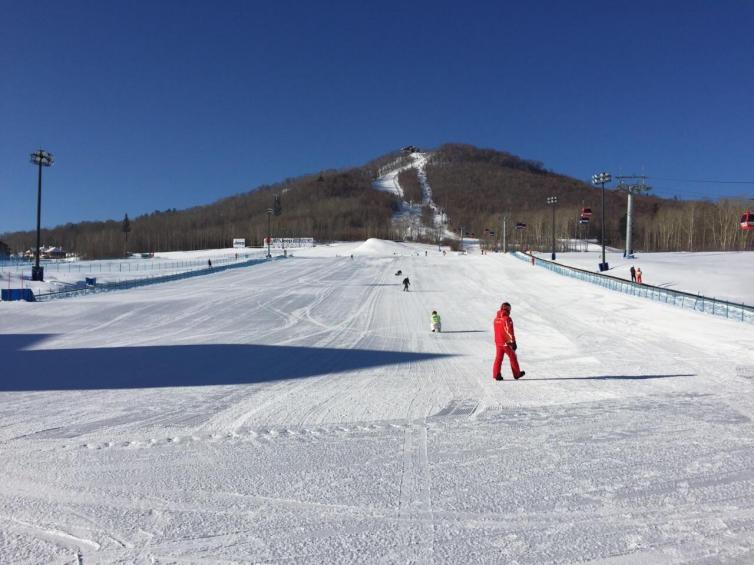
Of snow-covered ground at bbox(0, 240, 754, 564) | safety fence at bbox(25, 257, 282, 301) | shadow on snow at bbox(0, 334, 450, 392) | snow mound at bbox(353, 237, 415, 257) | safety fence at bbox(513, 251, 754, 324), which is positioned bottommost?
shadow on snow at bbox(0, 334, 450, 392)

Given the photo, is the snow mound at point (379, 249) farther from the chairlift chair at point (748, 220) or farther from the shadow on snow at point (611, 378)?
the shadow on snow at point (611, 378)

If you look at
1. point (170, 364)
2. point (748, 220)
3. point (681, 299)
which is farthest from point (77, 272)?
point (748, 220)

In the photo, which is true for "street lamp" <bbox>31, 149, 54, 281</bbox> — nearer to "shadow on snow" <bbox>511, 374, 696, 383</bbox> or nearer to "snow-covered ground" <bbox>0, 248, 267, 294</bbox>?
"snow-covered ground" <bbox>0, 248, 267, 294</bbox>

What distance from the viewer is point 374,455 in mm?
5344

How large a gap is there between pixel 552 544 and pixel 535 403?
4089 mm

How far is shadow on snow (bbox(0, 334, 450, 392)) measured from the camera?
9.15 meters

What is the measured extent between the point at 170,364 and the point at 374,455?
7.04 metres

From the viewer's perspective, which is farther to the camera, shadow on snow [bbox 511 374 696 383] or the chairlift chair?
the chairlift chair

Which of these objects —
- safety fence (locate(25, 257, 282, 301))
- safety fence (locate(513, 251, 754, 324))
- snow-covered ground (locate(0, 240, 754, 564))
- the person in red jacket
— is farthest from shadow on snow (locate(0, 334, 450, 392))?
safety fence (locate(25, 257, 282, 301))

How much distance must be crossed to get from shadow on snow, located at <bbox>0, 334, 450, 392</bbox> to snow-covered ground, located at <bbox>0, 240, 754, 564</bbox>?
0.09m

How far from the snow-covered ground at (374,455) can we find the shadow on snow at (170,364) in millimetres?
87

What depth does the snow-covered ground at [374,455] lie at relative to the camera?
3684mm

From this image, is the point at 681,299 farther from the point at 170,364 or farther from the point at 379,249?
the point at 379,249

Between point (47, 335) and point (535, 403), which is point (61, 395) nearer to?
point (535, 403)
